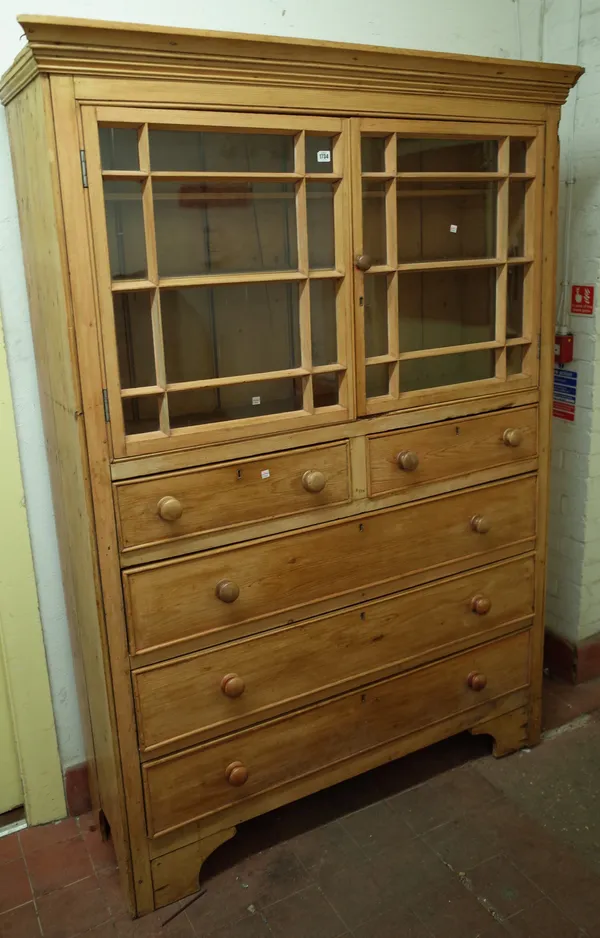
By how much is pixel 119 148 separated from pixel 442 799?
1.93m

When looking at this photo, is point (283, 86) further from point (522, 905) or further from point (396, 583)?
point (522, 905)

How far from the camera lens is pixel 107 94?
153cm

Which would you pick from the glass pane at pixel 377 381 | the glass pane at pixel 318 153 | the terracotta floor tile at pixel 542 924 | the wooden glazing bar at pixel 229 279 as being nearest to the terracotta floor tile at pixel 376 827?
the terracotta floor tile at pixel 542 924

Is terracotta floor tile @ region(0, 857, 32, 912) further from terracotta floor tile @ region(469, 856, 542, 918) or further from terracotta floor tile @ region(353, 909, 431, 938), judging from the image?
terracotta floor tile @ region(469, 856, 542, 918)

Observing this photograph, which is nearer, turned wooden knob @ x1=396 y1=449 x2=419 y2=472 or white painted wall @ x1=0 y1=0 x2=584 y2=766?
white painted wall @ x1=0 y1=0 x2=584 y2=766

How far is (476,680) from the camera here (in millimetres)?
2293

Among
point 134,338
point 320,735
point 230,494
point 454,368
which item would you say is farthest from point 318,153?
point 320,735

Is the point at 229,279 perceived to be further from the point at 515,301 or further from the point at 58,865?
the point at 58,865

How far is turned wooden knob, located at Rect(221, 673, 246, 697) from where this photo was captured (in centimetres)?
189

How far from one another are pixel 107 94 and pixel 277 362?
0.70 m

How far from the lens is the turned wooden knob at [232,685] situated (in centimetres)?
189

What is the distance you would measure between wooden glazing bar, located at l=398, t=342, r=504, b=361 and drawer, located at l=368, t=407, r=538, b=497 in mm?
183

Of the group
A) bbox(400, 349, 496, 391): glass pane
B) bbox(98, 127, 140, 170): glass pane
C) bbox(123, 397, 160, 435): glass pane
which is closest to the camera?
bbox(98, 127, 140, 170): glass pane

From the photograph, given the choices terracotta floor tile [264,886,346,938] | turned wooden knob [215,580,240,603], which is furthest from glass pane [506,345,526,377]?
terracotta floor tile [264,886,346,938]
